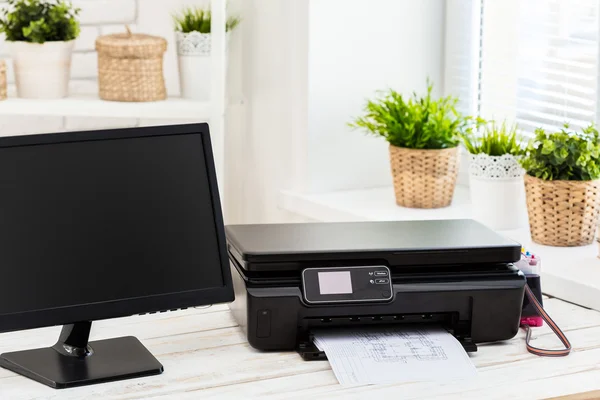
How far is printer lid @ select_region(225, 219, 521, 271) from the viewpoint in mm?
1494

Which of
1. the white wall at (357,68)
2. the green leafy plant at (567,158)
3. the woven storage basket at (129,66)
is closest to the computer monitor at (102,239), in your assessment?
the green leafy plant at (567,158)

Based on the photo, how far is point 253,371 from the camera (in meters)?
1.41

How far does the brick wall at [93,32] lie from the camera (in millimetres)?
2955

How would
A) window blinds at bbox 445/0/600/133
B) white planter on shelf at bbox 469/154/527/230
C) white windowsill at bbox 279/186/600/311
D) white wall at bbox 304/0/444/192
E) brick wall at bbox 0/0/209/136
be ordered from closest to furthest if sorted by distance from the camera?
white windowsill at bbox 279/186/600/311
white planter on shelf at bbox 469/154/527/230
window blinds at bbox 445/0/600/133
white wall at bbox 304/0/444/192
brick wall at bbox 0/0/209/136

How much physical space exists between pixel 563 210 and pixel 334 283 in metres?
0.77

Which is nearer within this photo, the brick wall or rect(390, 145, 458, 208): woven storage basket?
rect(390, 145, 458, 208): woven storage basket

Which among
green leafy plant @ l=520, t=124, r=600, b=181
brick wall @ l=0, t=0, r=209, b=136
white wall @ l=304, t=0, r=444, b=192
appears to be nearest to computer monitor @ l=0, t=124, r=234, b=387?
green leafy plant @ l=520, t=124, r=600, b=181

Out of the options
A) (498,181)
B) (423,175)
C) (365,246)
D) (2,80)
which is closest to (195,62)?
(2,80)

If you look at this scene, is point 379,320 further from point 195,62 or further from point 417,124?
point 195,62

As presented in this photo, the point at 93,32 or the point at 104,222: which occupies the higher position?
the point at 93,32

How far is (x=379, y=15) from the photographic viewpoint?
2689 millimetres

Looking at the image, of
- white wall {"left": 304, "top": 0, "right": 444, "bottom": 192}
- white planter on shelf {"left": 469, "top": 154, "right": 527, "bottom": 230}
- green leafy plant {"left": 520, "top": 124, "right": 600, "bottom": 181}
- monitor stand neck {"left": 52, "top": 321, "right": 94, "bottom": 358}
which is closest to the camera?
monitor stand neck {"left": 52, "top": 321, "right": 94, "bottom": 358}

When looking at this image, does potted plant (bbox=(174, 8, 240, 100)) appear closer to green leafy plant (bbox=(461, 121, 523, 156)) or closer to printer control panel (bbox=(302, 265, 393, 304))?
green leafy plant (bbox=(461, 121, 523, 156))

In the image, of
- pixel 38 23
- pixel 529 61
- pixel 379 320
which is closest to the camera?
pixel 379 320
